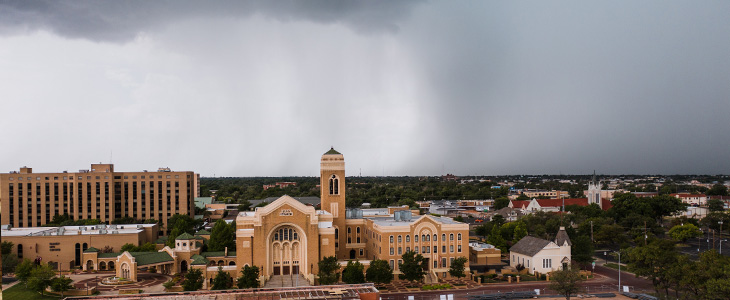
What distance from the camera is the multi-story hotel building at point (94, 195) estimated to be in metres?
104

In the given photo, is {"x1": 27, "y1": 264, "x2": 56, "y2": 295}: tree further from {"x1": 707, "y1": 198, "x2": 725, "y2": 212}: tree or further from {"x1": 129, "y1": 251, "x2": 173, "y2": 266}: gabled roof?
{"x1": 707, "y1": 198, "x2": 725, "y2": 212}: tree

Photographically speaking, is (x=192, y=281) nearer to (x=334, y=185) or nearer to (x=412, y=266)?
(x=334, y=185)

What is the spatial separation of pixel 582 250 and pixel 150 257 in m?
59.0

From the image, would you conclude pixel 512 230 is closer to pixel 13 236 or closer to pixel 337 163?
pixel 337 163

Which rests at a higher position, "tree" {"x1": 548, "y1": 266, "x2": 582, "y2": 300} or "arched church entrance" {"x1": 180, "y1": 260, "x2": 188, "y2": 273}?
"tree" {"x1": 548, "y1": 266, "x2": 582, "y2": 300}

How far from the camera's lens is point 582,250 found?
70875 millimetres

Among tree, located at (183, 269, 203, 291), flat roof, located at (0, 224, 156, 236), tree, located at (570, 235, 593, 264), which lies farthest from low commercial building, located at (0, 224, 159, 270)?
tree, located at (570, 235, 593, 264)

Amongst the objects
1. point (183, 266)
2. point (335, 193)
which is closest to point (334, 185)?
point (335, 193)

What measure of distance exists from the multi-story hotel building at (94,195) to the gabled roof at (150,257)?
40313 mm

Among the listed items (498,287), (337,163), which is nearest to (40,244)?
(337,163)

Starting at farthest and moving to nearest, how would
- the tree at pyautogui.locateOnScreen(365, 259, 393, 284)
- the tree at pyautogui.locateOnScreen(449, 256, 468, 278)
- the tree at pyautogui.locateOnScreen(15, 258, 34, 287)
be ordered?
the tree at pyautogui.locateOnScreen(449, 256, 468, 278) → the tree at pyautogui.locateOnScreen(15, 258, 34, 287) → the tree at pyautogui.locateOnScreen(365, 259, 393, 284)

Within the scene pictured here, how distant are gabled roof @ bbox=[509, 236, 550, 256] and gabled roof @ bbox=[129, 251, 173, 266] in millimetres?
48467

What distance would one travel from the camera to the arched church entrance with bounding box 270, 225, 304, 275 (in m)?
64.6

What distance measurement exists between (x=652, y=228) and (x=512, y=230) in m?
29.6
